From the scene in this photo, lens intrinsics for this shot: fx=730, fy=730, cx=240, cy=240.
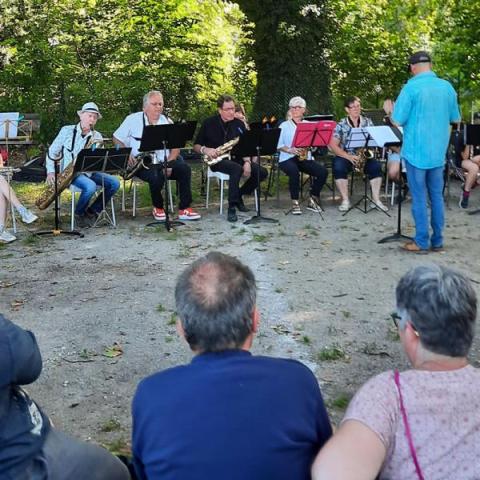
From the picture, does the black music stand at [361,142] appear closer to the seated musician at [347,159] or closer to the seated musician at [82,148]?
the seated musician at [347,159]

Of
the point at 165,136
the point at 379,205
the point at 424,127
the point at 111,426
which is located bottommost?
the point at 111,426

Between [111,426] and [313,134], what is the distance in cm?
567

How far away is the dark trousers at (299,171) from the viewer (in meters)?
9.28

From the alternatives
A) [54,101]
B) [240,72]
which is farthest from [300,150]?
[54,101]

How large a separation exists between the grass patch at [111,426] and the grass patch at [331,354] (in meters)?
1.38

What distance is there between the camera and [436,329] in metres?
2.08

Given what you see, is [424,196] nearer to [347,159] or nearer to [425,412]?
[347,159]

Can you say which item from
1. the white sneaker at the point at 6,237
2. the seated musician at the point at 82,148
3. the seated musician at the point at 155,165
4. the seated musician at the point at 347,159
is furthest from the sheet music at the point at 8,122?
the seated musician at the point at 347,159

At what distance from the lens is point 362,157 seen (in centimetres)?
942

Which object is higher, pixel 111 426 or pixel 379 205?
pixel 379 205

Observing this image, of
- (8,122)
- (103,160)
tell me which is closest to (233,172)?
(103,160)

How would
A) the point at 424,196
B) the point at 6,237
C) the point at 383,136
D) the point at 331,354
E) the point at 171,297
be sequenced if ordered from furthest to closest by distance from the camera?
the point at 383,136 → the point at 6,237 → the point at 424,196 → the point at 171,297 → the point at 331,354

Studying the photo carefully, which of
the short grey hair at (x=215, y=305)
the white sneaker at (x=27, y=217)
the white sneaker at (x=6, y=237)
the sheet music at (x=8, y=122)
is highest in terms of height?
the sheet music at (x=8, y=122)

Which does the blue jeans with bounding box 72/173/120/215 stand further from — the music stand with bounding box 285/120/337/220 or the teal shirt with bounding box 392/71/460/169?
the teal shirt with bounding box 392/71/460/169
